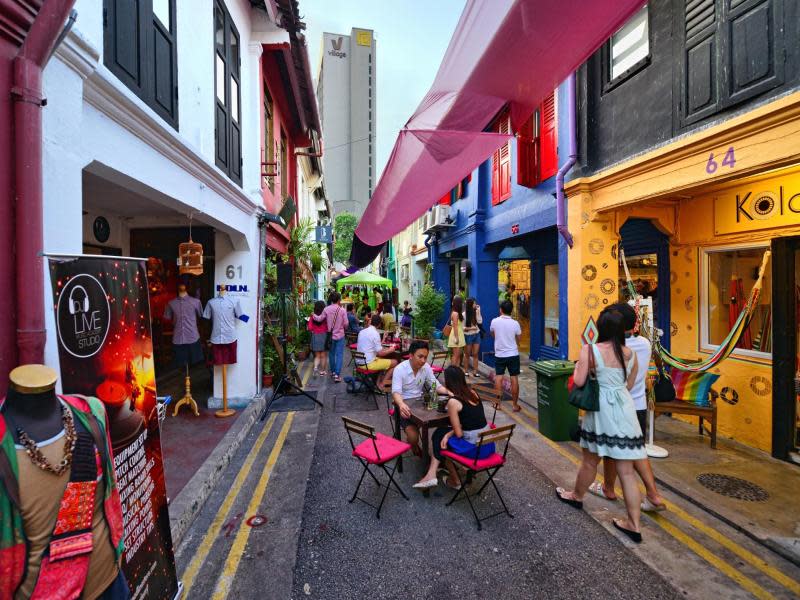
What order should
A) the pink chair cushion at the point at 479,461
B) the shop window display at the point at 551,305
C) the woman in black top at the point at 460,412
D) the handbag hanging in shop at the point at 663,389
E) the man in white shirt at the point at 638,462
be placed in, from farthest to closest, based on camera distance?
the shop window display at the point at 551,305 → the handbag hanging in shop at the point at 663,389 → the woman in black top at the point at 460,412 → the pink chair cushion at the point at 479,461 → the man in white shirt at the point at 638,462

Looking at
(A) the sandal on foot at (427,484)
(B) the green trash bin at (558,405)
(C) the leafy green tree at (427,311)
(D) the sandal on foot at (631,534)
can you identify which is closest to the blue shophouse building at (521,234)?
(C) the leafy green tree at (427,311)

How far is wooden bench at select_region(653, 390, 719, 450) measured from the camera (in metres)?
5.36

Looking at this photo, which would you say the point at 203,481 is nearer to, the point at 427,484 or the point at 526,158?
the point at 427,484

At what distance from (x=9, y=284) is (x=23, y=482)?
1189 mm

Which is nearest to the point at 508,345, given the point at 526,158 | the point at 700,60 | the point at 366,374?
the point at 366,374

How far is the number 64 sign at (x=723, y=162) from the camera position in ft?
13.9

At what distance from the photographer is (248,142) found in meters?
7.41

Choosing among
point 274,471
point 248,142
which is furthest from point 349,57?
point 274,471

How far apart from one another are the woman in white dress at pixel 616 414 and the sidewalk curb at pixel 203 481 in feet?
11.8

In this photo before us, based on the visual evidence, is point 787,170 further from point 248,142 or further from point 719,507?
point 248,142

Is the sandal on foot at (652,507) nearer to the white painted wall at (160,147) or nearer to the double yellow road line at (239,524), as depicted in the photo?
the double yellow road line at (239,524)

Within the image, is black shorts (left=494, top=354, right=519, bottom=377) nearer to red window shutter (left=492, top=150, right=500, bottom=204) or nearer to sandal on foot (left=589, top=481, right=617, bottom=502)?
sandal on foot (left=589, top=481, right=617, bottom=502)

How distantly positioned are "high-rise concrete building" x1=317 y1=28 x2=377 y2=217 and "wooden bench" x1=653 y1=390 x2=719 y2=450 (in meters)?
70.1

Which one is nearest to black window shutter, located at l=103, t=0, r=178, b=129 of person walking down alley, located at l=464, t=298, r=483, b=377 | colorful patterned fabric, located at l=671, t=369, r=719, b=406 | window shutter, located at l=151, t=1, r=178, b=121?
window shutter, located at l=151, t=1, r=178, b=121
